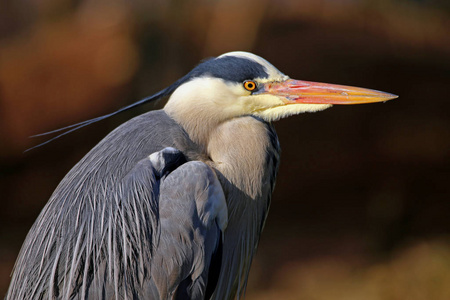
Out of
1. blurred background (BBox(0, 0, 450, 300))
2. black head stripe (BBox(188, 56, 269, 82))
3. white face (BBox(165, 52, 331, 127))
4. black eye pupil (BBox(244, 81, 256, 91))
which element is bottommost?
blurred background (BBox(0, 0, 450, 300))

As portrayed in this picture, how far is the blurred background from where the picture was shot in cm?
324

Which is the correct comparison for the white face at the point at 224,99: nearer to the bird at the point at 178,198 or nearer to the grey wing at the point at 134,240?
the bird at the point at 178,198

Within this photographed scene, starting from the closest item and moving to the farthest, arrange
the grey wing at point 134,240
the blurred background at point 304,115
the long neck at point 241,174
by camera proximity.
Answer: the grey wing at point 134,240, the long neck at point 241,174, the blurred background at point 304,115

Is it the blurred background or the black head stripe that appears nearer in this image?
the black head stripe

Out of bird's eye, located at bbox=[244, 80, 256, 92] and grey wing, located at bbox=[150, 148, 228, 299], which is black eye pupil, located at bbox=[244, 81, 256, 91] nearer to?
bird's eye, located at bbox=[244, 80, 256, 92]

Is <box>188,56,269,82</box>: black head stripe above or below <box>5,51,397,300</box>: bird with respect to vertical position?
above

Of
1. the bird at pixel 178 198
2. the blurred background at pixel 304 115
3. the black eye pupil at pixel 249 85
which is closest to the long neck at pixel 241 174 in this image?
the bird at pixel 178 198

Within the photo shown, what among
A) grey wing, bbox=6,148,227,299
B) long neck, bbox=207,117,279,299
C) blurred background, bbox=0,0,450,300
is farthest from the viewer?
blurred background, bbox=0,0,450,300

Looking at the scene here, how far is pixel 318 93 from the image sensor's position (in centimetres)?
183

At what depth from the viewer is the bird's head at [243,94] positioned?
1.76m

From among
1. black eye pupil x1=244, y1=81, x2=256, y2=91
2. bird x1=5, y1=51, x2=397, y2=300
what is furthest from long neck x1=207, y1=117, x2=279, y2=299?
black eye pupil x1=244, y1=81, x2=256, y2=91

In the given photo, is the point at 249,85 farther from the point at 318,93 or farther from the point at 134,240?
the point at 134,240

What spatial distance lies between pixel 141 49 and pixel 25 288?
80.7 inches

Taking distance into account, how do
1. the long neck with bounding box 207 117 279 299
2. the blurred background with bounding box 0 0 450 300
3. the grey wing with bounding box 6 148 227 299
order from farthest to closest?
the blurred background with bounding box 0 0 450 300, the long neck with bounding box 207 117 279 299, the grey wing with bounding box 6 148 227 299
